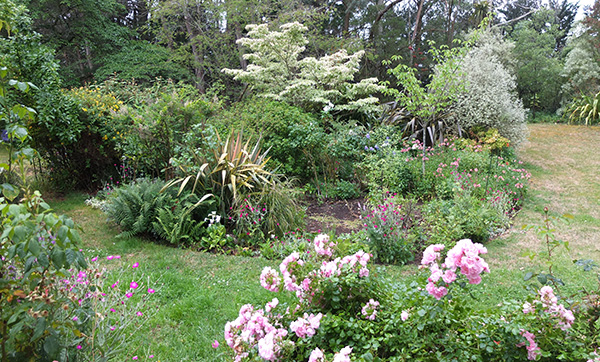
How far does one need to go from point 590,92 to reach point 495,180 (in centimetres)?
1379

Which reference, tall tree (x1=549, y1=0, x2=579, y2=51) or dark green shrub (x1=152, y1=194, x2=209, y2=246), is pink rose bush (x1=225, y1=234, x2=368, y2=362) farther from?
tall tree (x1=549, y1=0, x2=579, y2=51)

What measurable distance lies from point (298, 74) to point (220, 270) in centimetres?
673

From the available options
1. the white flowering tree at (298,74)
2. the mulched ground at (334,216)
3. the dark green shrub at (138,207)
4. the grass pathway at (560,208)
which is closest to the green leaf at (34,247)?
the grass pathway at (560,208)

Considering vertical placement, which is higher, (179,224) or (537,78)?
(537,78)

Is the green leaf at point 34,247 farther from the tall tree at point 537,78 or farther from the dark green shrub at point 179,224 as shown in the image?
the tall tree at point 537,78

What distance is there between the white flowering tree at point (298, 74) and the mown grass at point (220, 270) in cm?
460

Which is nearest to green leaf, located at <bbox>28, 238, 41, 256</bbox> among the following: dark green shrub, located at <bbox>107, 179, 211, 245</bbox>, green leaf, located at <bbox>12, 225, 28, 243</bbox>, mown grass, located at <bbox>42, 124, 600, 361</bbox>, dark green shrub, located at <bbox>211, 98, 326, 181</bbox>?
green leaf, located at <bbox>12, 225, 28, 243</bbox>

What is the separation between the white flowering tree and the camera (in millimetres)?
9008

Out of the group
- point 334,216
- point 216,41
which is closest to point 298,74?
point 216,41

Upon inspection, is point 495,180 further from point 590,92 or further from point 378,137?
point 590,92

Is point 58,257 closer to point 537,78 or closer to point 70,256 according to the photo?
point 70,256

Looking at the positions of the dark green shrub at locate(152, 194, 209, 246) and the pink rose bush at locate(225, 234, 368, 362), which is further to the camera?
the dark green shrub at locate(152, 194, 209, 246)

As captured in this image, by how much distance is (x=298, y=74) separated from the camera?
941cm

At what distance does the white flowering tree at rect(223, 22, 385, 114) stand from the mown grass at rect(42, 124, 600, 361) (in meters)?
4.60
